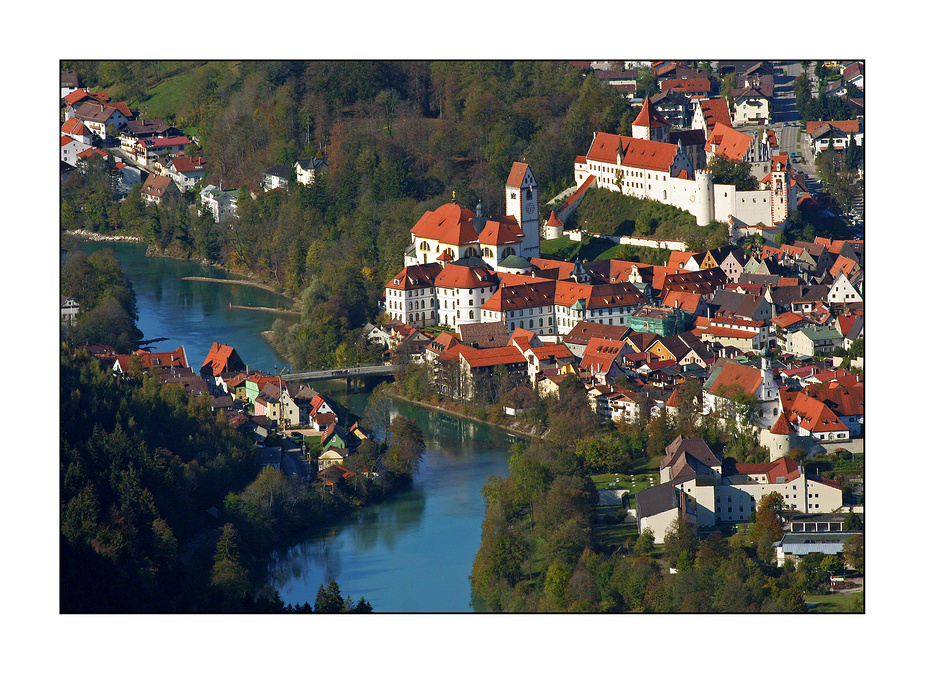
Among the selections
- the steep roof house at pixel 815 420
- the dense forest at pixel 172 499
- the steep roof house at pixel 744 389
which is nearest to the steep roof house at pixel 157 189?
the dense forest at pixel 172 499

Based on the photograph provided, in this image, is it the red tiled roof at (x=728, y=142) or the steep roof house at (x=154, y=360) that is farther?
the red tiled roof at (x=728, y=142)

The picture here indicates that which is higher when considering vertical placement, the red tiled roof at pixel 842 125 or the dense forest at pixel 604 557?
the red tiled roof at pixel 842 125

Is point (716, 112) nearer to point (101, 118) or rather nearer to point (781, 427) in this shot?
point (781, 427)

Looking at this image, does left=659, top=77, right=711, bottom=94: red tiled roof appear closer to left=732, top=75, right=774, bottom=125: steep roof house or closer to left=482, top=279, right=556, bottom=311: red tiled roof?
left=732, top=75, right=774, bottom=125: steep roof house

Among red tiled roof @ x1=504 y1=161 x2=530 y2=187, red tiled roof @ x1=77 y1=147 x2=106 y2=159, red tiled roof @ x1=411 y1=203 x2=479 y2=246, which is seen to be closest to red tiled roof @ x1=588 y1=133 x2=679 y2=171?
red tiled roof @ x1=504 y1=161 x2=530 y2=187

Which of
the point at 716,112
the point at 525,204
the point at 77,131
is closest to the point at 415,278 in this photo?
the point at 525,204

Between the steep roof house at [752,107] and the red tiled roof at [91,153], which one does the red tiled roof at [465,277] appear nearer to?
the steep roof house at [752,107]

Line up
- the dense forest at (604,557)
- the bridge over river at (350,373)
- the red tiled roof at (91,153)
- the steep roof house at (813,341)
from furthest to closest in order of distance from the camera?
1. the red tiled roof at (91,153)
2. the bridge over river at (350,373)
3. the steep roof house at (813,341)
4. the dense forest at (604,557)

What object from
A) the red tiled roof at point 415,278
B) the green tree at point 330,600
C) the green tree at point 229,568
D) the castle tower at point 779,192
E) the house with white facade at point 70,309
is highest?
the castle tower at point 779,192
